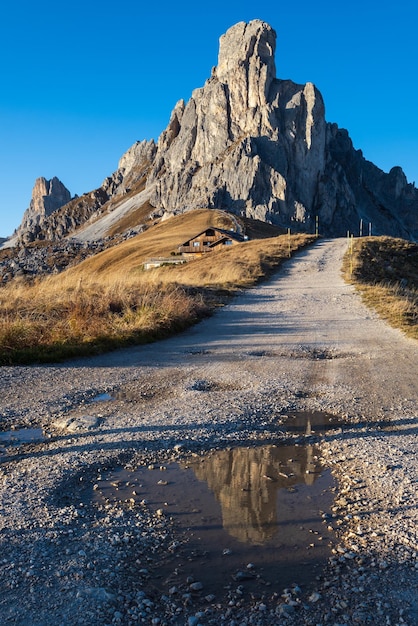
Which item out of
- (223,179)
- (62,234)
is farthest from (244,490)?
(62,234)

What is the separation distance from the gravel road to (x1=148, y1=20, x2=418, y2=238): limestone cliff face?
12177 cm

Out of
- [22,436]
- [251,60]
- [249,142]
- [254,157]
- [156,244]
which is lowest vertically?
[22,436]

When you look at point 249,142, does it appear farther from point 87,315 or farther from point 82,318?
point 82,318

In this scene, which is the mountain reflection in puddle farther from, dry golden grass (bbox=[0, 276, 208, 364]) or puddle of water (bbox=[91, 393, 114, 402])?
dry golden grass (bbox=[0, 276, 208, 364])

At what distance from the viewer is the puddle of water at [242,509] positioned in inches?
127

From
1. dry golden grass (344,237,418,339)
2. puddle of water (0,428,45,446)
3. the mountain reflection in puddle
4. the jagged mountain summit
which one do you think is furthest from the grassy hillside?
the jagged mountain summit

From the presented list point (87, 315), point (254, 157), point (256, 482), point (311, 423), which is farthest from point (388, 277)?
point (254, 157)

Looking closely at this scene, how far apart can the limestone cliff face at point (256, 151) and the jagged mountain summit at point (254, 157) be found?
28cm

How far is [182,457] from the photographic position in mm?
5008

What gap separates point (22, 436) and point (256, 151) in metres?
139

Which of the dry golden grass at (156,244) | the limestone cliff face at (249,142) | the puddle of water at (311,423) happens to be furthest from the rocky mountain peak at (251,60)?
the puddle of water at (311,423)

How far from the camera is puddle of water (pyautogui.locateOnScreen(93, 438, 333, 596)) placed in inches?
127

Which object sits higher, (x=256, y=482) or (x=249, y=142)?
(x=249, y=142)

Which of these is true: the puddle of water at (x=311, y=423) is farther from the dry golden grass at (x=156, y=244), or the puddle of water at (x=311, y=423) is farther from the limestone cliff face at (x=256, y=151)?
the limestone cliff face at (x=256, y=151)
